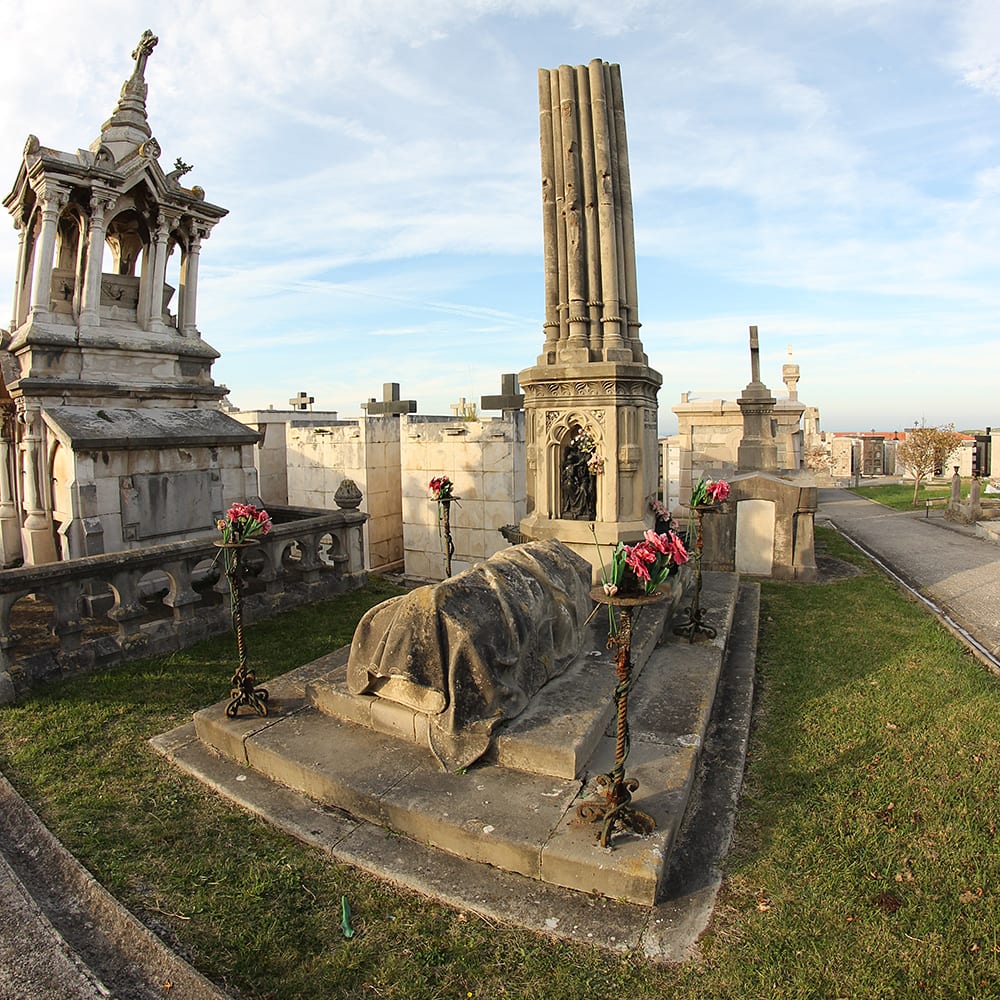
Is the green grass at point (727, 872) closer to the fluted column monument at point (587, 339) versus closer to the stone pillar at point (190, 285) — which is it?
the fluted column monument at point (587, 339)

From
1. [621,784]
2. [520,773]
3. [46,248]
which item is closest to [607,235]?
[520,773]

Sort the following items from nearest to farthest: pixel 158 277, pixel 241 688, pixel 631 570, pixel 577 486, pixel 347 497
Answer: pixel 631 570 < pixel 241 688 < pixel 577 486 < pixel 158 277 < pixel 347 497

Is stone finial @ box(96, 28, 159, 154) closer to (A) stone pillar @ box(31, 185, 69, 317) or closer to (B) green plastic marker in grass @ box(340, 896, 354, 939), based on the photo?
(A) stone pillar @ box(31, 185, 69, 317)

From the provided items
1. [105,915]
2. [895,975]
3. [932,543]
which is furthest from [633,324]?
[932,543]

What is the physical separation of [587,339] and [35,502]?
765 cm

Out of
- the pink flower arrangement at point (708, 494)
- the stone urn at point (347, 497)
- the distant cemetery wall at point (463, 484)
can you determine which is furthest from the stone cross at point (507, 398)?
the pink flower arrangement at point (708, 494)

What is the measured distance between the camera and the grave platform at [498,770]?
3.45m

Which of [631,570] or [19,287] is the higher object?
[19,287]

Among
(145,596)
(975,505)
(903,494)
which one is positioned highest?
(975,505)

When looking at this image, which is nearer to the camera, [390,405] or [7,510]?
[7,510]

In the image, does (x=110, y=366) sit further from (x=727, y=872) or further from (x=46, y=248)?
(x=727, y=872)

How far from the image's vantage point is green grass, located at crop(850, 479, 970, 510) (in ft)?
76.4

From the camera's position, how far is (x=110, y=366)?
8859 mm

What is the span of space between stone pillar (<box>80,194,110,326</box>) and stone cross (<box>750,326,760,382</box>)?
13837mm
